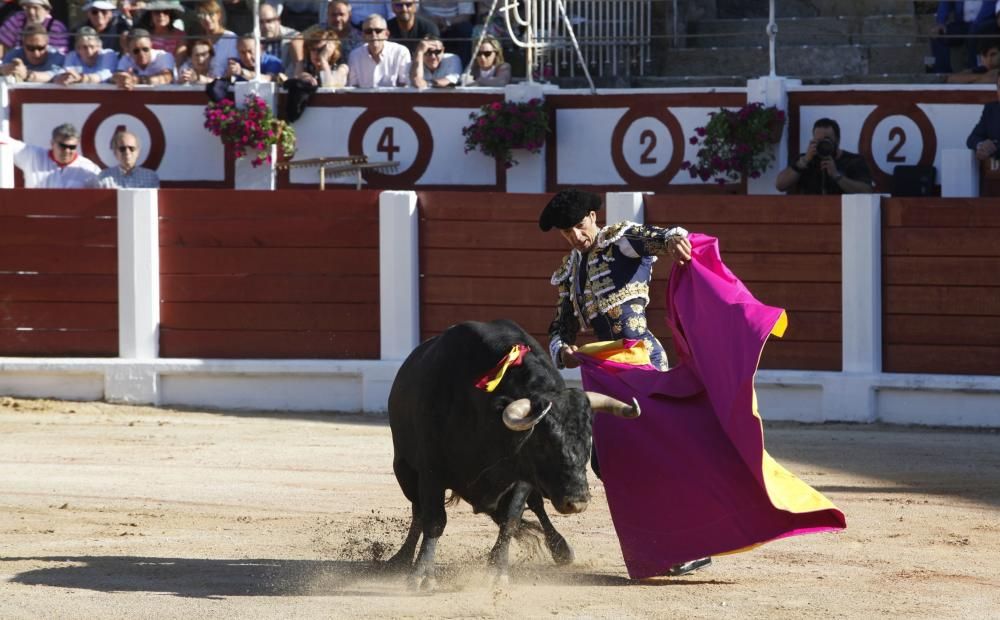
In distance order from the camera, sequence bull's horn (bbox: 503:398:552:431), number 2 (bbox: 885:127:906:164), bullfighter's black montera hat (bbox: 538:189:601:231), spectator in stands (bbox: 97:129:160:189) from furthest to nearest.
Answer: spectator in stands (bbox: 97:129:160:189), number 2 (bbox: 885:127:906:164), bullfighter's black montera hat (bbox: 538:189:601:231), bull's horn (bbox: 503:398:552:431)

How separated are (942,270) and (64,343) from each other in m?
4.37

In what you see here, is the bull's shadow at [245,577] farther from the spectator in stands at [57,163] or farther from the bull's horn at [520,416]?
the spectator in stands at [57,163]

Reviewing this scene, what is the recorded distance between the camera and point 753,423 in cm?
430

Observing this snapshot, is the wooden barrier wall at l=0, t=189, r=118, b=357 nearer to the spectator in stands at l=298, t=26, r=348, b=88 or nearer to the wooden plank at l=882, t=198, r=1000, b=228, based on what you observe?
the spectator in stands at l=298, t=26, r=348, b=88

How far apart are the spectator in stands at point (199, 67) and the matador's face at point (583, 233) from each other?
5216 millimetres

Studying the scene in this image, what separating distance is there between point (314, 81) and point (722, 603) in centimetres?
575

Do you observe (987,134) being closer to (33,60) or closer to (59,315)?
(59,315)

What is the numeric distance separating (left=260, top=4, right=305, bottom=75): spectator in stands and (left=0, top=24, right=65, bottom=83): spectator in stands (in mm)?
1236

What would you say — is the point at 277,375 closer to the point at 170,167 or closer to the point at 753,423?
the point at 170,167

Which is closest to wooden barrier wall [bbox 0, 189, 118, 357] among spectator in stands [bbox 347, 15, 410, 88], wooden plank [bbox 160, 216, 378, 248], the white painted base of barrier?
the white painted base of barrier

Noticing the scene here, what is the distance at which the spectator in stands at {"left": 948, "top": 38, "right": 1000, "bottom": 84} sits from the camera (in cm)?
826

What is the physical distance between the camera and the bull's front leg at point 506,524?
4320mm

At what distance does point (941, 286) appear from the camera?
24.5 feet

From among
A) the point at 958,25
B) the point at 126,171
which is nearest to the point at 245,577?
the point at 126,171
